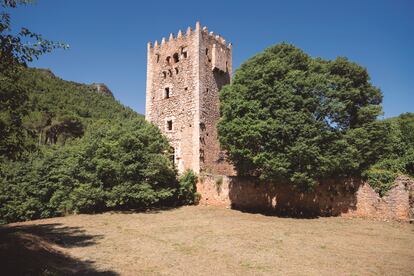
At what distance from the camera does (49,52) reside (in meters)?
7.15

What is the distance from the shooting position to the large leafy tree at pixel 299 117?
16406mm

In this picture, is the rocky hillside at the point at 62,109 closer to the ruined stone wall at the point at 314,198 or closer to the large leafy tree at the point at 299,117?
the ruined stone wall at the point at 314,198

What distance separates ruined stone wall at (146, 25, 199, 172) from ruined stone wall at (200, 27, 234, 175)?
588mm

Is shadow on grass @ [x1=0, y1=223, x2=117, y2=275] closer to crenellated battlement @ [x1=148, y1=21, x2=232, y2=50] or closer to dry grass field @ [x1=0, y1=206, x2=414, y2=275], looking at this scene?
dry grass field @ [x1=0, y1=206, x2=414, y2=275]

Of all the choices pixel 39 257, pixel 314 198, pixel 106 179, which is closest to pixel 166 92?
pixel 106 179

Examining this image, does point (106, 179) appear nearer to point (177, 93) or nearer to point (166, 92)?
point (177, 93)

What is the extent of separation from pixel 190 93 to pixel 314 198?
11.6 metres

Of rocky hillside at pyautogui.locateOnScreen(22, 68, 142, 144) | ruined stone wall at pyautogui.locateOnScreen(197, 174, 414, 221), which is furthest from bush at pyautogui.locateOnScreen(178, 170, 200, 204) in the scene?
rocky hillside at pyautogui.locateOnScreen(22, 68, 142, 144)

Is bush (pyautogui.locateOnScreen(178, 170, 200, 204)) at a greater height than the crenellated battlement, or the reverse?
the crenellated battlement

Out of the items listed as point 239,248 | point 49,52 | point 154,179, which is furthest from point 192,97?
point 49,52

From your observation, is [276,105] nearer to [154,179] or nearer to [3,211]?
[154,179]

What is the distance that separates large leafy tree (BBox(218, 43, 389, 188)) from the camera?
646 inches

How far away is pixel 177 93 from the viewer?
2434 centimetres

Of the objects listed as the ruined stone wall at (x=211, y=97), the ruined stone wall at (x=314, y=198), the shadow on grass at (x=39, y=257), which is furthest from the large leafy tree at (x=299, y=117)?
the shadow on grass at (x=39, y=257)
